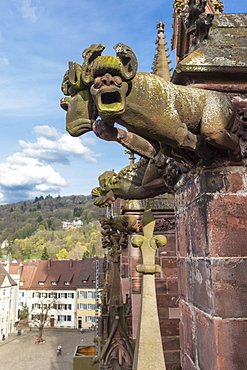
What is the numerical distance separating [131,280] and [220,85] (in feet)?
16.1

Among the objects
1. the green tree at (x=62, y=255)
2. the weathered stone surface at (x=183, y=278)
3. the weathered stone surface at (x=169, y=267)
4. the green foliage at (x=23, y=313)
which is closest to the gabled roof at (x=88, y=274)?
the green foliage at (x=23, y=313)

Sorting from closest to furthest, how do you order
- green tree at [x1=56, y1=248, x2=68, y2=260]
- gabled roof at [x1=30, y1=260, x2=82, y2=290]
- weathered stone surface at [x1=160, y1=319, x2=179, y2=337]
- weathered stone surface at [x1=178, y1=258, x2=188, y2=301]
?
weathered stone surface at [x1=178, y1=258, x2=188, y2=301]
weathered stone surface at [x1=160, y1=319, x2=179, y2=337]
gabled roof at [x1=30, y1=260, x2=82, y2=290]
green tree at [x1=56, y1=248, x2=68, y2=260]

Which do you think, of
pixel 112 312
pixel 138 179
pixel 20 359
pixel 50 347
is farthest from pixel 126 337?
pixel 50 347

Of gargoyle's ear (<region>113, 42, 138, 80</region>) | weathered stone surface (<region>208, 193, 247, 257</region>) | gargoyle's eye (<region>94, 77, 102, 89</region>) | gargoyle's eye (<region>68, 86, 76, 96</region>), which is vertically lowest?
weathered stone surface (<region>208, 193, 247, 257</region>)

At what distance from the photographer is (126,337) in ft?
21.1

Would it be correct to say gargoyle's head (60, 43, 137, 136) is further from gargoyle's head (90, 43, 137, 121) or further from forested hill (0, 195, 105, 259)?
forested hill (0, 195, 105, 259)

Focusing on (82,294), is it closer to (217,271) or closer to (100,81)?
(217,271)

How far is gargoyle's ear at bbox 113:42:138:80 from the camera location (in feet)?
5.40

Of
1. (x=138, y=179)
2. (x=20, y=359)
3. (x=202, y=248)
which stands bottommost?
(x=20, y=359)

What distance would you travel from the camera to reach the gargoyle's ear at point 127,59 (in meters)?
1.65

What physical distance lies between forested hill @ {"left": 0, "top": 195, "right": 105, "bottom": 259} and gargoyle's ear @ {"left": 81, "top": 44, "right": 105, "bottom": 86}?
209 ft

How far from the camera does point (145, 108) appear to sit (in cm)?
174

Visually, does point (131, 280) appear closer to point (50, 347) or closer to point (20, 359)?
point (20, 359)

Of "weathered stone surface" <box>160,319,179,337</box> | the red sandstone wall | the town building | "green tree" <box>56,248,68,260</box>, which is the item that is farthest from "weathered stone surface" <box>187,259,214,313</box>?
"green tree" <box>56,248,68,260</box>
